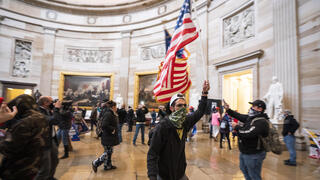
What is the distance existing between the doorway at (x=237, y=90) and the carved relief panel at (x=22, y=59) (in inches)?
700

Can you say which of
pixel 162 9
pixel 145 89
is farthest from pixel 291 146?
pixel 162 9

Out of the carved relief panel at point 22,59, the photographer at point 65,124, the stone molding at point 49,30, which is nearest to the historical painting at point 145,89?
the stone molding at point 49,30

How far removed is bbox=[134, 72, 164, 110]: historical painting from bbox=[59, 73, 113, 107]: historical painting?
3.01 m

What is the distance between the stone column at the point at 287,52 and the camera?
25.2 feet

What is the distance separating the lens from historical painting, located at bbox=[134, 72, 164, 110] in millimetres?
16791

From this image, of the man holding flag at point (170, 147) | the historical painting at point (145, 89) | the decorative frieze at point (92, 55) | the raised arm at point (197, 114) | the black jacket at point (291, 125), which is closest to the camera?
the man holding flag at point (170, 147)

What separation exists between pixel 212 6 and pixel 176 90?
10.9m

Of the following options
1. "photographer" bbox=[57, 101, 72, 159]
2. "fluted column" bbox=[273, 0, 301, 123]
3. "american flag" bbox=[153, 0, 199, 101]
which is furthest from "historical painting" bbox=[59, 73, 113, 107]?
"american flag" bbox=[153, 0, 199, 101]

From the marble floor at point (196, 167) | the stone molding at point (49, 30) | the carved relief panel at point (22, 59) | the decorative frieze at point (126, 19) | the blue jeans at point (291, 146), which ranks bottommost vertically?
the marble floor at point (196, 167)

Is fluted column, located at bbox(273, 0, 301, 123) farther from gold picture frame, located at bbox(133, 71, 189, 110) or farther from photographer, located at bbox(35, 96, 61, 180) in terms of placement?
gold picture frame, located at bbox(133, 71, 189, 110)

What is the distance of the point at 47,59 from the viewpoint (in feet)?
59.9

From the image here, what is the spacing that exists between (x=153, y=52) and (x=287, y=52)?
11.5 metres

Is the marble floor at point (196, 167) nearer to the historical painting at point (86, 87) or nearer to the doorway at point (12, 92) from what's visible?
the historical painting at point (86, 87)

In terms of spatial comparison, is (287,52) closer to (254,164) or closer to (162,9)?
(254,164)
